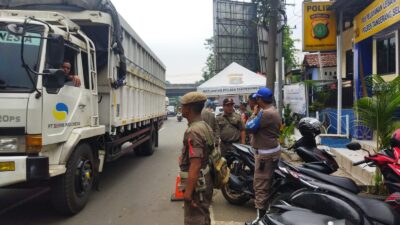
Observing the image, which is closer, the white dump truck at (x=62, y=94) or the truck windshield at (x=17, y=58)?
the white dump truck at (x=62, y=94)

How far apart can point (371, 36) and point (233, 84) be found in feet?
20.1

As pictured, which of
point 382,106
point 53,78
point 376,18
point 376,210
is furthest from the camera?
point 376,18

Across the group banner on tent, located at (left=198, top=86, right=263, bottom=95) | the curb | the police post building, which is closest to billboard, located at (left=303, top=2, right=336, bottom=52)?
the police post building

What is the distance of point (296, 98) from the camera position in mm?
13562

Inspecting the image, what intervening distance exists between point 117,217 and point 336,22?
958 centimetres

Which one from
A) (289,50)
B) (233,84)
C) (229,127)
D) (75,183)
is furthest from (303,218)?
(289,50)

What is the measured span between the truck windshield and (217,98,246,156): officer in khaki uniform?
128 inches

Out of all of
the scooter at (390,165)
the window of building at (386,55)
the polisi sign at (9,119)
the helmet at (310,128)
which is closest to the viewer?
the scooter at (390,165)

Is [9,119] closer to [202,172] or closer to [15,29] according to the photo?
[15,29]

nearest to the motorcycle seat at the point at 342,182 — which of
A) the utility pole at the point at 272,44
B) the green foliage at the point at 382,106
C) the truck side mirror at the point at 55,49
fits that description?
the green foliage at the point at 382,106

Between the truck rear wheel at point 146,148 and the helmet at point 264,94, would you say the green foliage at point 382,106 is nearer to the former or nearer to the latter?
the helmet at point 264,94

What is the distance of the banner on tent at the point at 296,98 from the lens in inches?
494

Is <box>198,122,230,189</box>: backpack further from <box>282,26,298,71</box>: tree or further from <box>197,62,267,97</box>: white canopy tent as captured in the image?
<box>282,26,298,71</box>: tree

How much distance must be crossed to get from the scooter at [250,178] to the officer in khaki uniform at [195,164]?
0.80 meters
